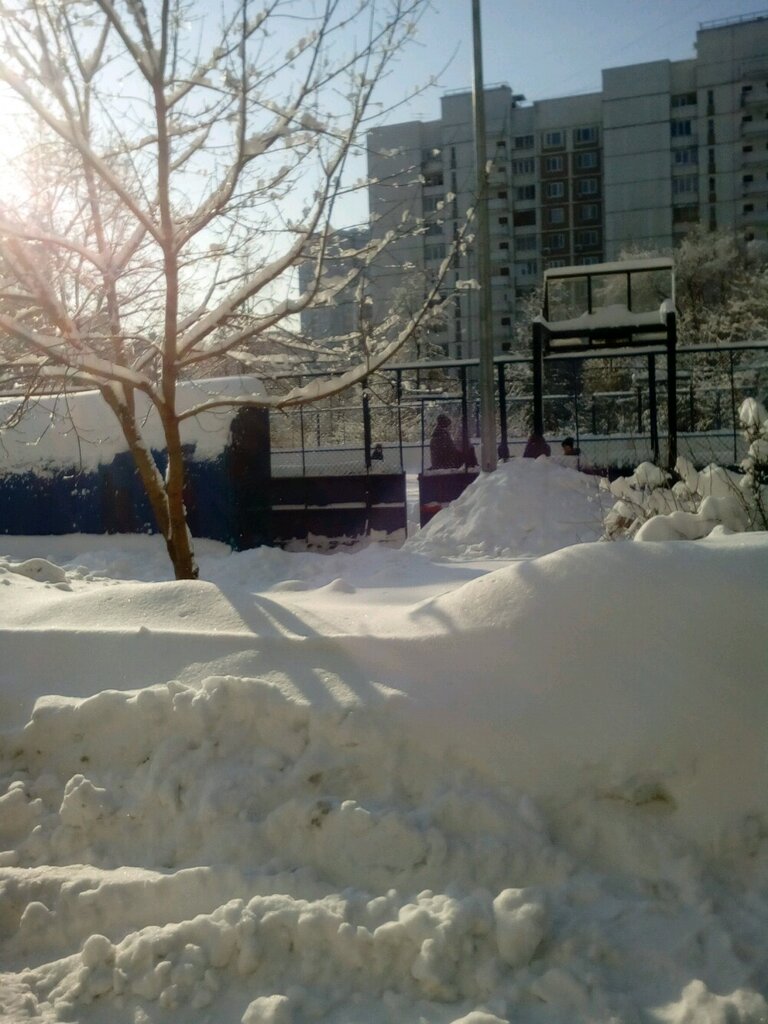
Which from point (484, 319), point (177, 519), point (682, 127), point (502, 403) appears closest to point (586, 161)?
point (682, 127)

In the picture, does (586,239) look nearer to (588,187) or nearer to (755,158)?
(588,187)

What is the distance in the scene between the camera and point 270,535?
1377 cm

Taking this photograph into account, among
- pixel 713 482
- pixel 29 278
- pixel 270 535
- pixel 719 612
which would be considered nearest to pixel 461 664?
pixel 719 612

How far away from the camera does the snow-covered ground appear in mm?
2730

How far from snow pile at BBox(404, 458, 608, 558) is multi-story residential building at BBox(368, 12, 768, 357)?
39.1 meters

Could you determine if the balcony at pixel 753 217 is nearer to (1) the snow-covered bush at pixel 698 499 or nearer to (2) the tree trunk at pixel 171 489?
(1) the snow-covered bush at pixel 698 499

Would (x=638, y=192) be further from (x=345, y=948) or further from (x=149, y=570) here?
(x=345, y=948)

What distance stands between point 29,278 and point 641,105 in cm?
5822

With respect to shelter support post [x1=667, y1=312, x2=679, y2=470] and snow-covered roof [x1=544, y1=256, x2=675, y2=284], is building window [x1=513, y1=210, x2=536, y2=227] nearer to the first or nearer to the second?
snow-covered roof [x1=544, y1=256, x2=675, y2=284]

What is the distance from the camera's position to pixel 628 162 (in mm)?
58500

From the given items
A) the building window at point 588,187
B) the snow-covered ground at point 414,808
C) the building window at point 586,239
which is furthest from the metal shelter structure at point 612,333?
the building window at point 588,187

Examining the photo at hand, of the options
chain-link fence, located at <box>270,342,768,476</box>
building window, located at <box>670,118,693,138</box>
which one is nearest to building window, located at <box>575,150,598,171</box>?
building window, located at <box>670,118,693,138</box>

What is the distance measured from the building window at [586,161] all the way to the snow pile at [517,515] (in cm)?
5359

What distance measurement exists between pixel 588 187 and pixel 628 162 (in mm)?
3704
